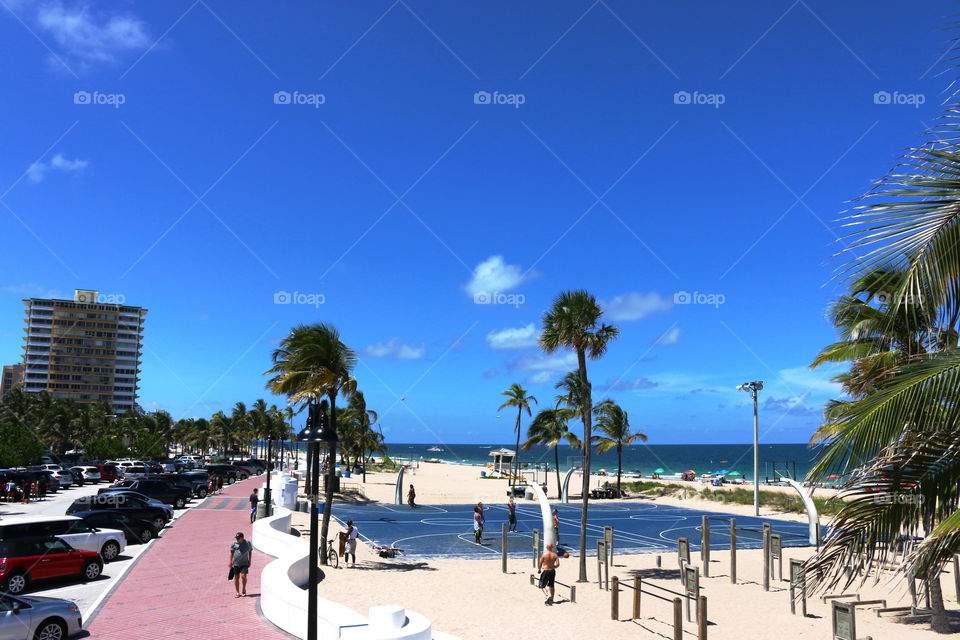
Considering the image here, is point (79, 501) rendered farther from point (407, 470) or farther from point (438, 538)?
point (407, 470)

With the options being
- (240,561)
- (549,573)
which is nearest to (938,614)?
(549,573)

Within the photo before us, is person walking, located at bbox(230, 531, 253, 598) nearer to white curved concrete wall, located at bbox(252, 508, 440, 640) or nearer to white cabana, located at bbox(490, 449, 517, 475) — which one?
white curved concrete wall, located at bbox(252, 508, 440, 640)

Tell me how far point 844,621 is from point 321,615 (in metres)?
10.0

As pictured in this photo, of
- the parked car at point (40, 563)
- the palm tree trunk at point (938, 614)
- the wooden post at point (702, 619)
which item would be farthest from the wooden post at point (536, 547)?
the parked car at point (40, 563)

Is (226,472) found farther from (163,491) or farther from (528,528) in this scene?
(528,528)

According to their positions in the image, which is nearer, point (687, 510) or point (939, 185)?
point (939, 185)

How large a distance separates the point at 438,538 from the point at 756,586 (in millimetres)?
14714

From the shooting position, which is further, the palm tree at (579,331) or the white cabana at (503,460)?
the white cabana at (503,460)

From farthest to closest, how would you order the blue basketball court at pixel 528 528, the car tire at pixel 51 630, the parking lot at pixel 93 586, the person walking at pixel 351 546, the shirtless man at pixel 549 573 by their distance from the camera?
the blue basketball court at pixel 528 528 < the person walking at pixel 351 546 < the shirtless man at pixel 549 573 < the parking lot at pixel 93 586 < the car tire at pixel 51 630

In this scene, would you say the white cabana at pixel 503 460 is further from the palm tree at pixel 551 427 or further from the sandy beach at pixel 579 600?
the sandy beach at pixel 579 600

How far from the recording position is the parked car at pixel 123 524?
945 inches

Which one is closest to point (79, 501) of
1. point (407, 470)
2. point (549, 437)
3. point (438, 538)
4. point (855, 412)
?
point (438, 538)

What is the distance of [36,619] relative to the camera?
11898 mm

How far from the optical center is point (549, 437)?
194 ft
